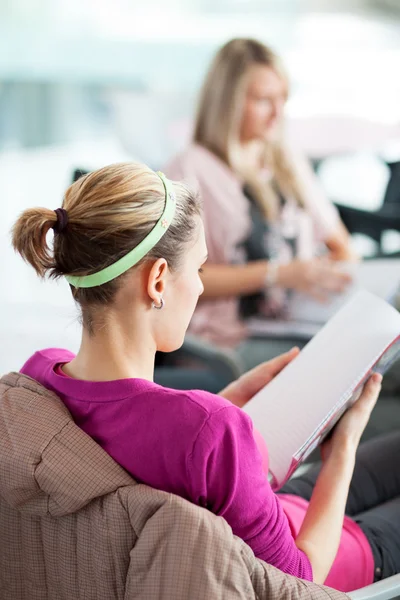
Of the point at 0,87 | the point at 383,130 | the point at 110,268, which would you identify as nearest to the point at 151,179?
the point at 110,268

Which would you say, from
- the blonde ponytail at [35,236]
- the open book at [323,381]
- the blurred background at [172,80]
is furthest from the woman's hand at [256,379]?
the blurred background at [172,80]

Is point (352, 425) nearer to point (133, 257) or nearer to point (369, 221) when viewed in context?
point (133, 257)

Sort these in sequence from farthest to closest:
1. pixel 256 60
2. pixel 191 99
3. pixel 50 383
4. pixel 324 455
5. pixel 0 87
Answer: pixel 191 99 < pixel 0 87 < pixel 256 60 < pixel 324 455 < pixel 50 383

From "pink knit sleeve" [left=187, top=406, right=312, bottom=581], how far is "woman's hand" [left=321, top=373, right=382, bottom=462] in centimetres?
20

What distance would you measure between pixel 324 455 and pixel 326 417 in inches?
4.2

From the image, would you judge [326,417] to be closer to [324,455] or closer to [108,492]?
[324,455]

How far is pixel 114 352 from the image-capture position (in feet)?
3.21

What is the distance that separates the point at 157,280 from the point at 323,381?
331 mm

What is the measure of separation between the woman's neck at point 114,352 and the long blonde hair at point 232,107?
4.29ft

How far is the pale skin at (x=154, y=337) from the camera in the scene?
0.97 metres

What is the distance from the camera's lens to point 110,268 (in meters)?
0.94

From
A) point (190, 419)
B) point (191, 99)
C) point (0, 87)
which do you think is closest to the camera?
point (190, 419)

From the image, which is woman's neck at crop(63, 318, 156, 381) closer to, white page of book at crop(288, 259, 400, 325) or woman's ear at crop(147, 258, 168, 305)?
woman's ear at crop(147, 258, 168, 305)

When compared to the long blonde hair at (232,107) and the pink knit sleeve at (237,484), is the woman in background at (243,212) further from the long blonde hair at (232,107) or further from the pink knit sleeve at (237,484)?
the pink knit sleeve at (237,484)
